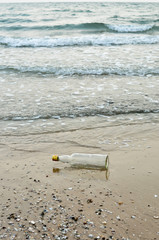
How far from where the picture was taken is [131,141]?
373 centimetres

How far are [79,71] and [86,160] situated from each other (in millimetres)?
4682

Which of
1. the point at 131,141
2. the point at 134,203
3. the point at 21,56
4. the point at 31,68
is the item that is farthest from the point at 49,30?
the point at 134,203

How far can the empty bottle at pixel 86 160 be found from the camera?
3.08 metres

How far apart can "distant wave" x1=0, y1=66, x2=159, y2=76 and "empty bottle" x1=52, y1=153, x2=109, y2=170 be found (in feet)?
14.4

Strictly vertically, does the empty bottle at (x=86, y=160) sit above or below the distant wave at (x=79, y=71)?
below

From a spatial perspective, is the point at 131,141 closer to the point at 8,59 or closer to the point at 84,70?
the point at 84,70

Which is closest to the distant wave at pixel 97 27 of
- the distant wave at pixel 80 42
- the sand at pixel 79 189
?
the distant wave at pixel 80 42

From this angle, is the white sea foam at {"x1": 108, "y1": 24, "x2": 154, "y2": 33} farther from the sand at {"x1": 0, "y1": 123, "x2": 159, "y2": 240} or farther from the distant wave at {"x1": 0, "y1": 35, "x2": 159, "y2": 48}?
the sand at {"x1": 0, "y1": 123, "x2": 159, "y2": 240}

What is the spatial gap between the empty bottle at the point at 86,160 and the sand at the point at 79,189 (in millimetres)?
88

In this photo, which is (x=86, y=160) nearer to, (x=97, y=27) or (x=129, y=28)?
(x=129, y=28)

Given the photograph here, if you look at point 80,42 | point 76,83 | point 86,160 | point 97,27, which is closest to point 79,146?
point 86,160

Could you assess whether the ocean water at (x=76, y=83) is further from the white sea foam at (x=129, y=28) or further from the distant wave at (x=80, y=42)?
the white sea foam at (x=129, y=28)

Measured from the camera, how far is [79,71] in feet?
24.8

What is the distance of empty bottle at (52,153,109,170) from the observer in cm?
308
